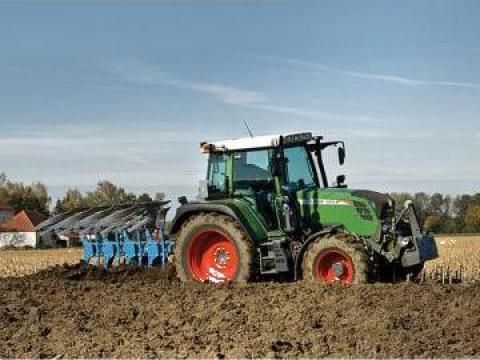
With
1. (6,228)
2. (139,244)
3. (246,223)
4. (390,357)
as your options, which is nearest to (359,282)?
(246,223)

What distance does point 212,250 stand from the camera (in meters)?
11.4

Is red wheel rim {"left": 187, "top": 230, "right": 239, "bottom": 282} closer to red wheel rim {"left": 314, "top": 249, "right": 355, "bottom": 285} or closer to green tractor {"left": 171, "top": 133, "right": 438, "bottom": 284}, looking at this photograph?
green tractor {"left": 171, "top": 133, "right": 438, "bottom": 284}

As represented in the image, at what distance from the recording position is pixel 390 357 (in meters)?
6.05

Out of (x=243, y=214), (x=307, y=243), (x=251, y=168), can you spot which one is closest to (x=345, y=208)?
(x=307, y=243)

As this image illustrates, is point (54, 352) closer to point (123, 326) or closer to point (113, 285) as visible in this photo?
point (123, 326)

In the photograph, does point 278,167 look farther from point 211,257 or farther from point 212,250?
point 211,257

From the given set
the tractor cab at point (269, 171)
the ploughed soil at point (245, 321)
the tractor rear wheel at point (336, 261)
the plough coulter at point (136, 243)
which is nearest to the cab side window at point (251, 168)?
the tractor cab at point (269, 171)

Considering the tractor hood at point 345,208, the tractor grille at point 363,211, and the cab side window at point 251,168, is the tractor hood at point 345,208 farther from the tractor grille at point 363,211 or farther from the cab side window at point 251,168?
the cab side window at point 251,168

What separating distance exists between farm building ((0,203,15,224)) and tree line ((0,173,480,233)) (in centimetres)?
73

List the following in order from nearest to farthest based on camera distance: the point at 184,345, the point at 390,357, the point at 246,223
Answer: the point at 390,357 < the point at 184,345 < the point at 246,223

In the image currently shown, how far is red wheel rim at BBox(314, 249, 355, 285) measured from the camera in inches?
389

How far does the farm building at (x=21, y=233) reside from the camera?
2824 inches

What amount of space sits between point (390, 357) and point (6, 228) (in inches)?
2982

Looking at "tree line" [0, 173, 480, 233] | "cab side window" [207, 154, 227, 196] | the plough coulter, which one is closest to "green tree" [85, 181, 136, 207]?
"tree line" [0, 173, 480, 233]
